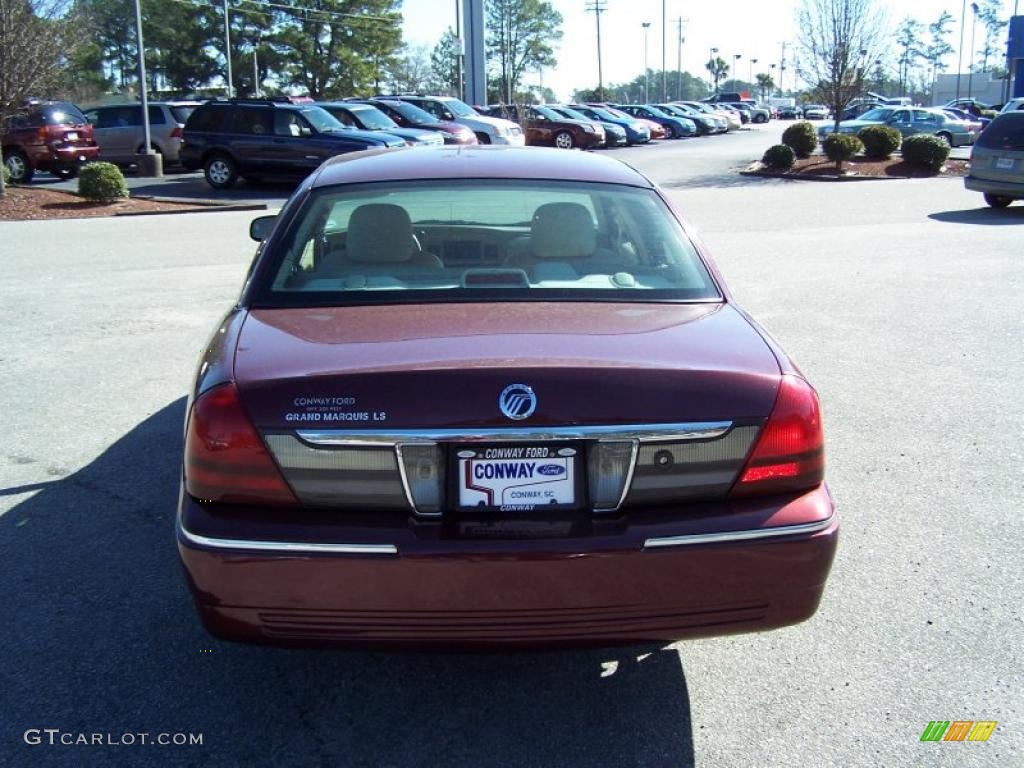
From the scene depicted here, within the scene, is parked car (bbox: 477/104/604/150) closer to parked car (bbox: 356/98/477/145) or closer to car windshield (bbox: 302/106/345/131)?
parked car (bbox: 356/98/477/145)

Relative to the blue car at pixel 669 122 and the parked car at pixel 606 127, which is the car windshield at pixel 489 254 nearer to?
the parked car at pixel 606 127

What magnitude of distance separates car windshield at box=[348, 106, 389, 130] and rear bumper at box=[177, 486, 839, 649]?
72.6ft

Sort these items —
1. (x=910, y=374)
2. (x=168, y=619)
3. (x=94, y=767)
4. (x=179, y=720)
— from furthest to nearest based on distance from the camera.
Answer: (x=910, y=374)
(x=168, y=619)
(x=179, y=720)
(x=94, y=767)

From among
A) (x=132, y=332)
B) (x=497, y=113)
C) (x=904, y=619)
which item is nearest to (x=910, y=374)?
(x=904, y=619)

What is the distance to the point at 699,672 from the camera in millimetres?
3311

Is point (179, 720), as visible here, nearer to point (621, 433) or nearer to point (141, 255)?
point (621, 433)

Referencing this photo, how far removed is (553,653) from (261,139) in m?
20.7

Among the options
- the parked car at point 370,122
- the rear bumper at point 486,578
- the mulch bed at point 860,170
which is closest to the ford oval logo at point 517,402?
the rear bumper at point 486,578

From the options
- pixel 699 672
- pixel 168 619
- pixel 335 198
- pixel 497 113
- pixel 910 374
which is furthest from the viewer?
pixel 497 113

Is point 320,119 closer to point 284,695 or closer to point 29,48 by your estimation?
point 29,48

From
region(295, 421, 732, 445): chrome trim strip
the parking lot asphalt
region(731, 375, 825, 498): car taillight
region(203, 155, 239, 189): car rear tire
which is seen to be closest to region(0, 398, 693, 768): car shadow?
the parking lot asphalt

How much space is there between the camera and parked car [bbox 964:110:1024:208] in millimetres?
16141

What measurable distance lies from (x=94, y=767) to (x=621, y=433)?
1.74m

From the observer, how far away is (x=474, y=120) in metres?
28.7
